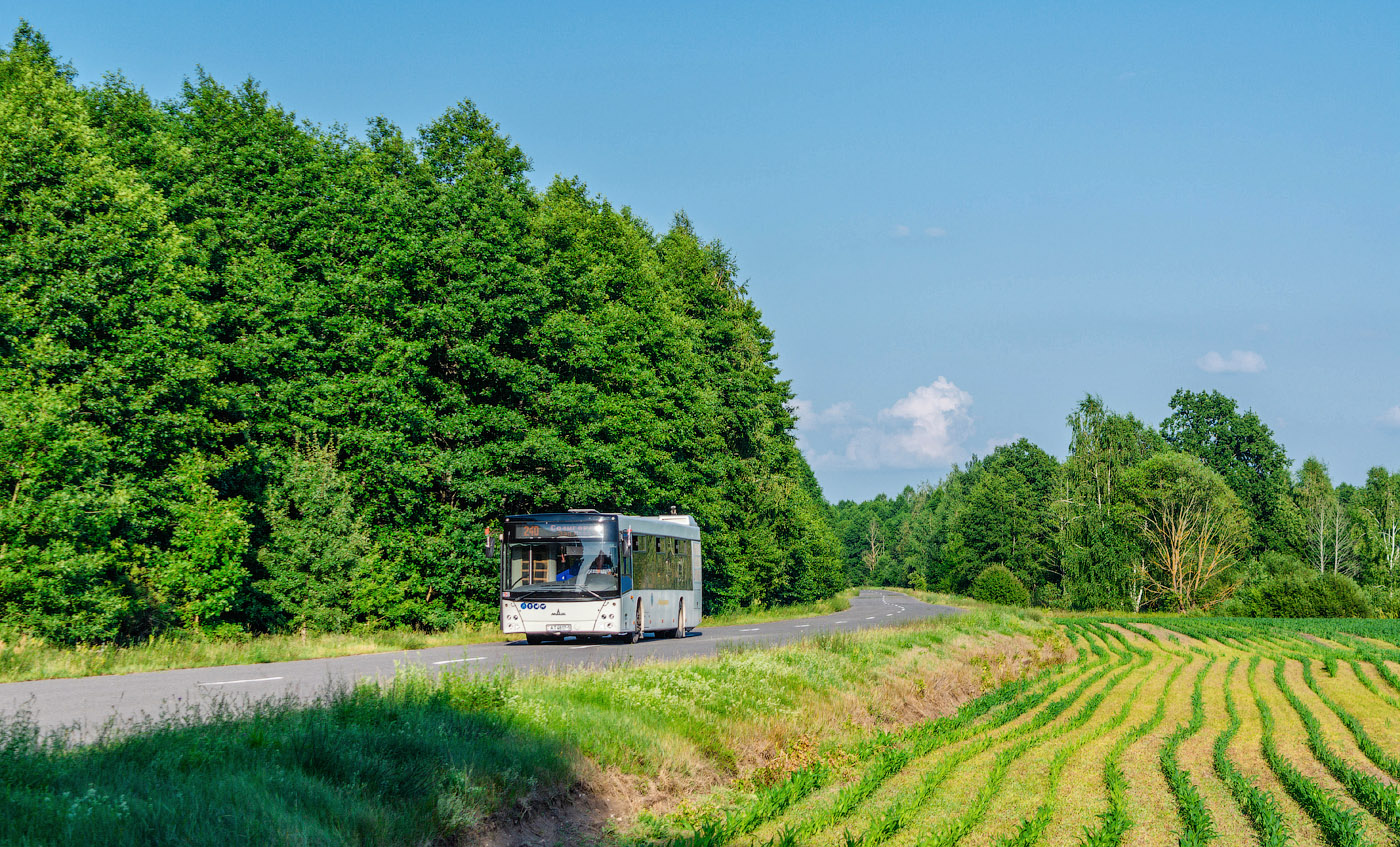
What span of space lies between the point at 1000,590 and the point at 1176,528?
1504 cm

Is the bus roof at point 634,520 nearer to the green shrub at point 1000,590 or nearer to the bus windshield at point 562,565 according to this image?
the bus windshield at point 562,565

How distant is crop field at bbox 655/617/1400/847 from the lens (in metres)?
9.76

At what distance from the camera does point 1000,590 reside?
8681 centimetres

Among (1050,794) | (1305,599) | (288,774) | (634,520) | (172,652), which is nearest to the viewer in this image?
(288,774)

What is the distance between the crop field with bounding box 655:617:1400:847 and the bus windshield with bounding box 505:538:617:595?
32.7ft

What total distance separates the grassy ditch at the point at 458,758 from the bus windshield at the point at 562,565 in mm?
8943

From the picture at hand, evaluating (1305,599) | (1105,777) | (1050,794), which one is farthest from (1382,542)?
(1050,794)

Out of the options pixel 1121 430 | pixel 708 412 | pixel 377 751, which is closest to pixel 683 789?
pixel 377 751

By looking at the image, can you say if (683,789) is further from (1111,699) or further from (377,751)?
(1111,699)

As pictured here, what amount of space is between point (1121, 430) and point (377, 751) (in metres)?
91.7

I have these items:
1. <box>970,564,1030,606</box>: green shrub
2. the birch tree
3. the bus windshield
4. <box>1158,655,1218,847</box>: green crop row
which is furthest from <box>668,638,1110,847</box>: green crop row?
the birch tree

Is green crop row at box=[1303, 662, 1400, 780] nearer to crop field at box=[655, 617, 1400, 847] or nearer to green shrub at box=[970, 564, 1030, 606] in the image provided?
crop field at box=[655, 617, 1400, 847]

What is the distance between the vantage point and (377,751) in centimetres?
878

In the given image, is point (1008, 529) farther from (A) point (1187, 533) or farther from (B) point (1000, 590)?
(A) point (1187, 533)
